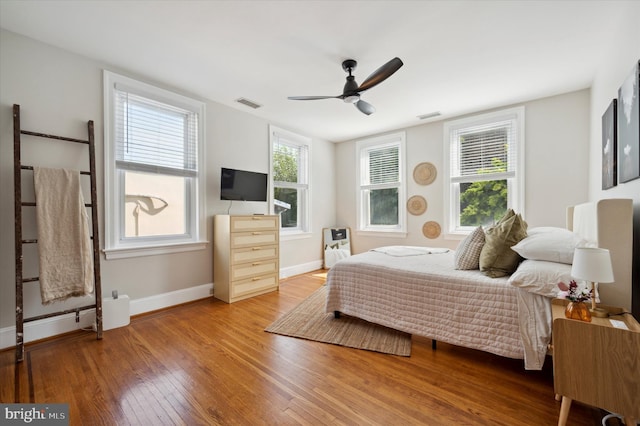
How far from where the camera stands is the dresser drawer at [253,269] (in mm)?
3360

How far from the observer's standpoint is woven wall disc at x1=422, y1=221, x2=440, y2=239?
14.0 ft

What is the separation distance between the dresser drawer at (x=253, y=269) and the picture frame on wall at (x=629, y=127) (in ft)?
Result: 11.4

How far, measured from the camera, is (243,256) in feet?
11.3

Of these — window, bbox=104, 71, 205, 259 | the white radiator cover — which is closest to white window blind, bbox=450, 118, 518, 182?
window, bbox=104, 71, 205, 259

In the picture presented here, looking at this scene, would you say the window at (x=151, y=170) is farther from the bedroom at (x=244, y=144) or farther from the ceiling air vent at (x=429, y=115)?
the ceiling air vent at (x=429, y=115)

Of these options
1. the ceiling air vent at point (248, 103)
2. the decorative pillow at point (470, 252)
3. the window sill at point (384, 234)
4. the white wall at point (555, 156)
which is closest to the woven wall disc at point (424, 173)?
the window sill at point (384, 234)

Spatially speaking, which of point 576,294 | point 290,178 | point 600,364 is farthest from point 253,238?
point 600,364

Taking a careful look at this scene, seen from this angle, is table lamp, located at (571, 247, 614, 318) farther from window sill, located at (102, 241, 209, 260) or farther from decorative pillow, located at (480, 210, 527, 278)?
window sill, located at (102, 241, 209, 260)

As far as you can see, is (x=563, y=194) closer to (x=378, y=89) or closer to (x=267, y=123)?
(x=378, y=89)

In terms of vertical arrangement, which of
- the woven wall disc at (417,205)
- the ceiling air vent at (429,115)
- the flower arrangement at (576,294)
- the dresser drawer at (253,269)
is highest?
the ceiling air vent at (429,115)

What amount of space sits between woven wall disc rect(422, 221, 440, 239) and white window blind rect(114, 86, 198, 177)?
3491mm

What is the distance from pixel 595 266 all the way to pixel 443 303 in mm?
956

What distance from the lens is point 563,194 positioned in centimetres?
334

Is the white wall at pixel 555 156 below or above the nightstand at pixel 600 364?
above
